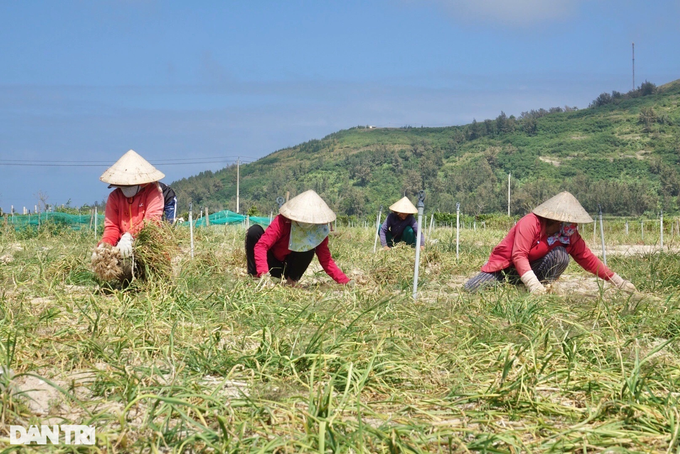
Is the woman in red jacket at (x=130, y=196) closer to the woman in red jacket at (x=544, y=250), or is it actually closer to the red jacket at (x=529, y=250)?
the woman in red jacket at (x=544, y=250)

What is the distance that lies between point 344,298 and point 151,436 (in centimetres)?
222

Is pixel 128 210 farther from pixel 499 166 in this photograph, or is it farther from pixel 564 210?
pixel 499 166

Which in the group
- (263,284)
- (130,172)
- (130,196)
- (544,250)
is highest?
(130,172)

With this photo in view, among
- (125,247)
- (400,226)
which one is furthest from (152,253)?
(400,226)

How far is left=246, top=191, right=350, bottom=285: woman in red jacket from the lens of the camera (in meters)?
5.35

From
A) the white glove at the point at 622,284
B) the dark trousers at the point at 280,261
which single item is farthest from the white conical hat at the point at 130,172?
the white glove at the point at 622,284

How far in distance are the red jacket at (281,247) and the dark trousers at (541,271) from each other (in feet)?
3.66

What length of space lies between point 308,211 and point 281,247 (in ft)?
1.79

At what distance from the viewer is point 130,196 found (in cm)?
520

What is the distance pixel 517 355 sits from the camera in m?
2.82

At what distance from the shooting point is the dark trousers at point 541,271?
541 centimetres

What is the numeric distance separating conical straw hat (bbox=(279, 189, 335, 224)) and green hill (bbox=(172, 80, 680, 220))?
38.3m

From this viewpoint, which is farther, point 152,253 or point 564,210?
point 564,210

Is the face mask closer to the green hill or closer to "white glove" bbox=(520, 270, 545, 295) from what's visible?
"white glove" bbox=(520, 270, 545, 295)
